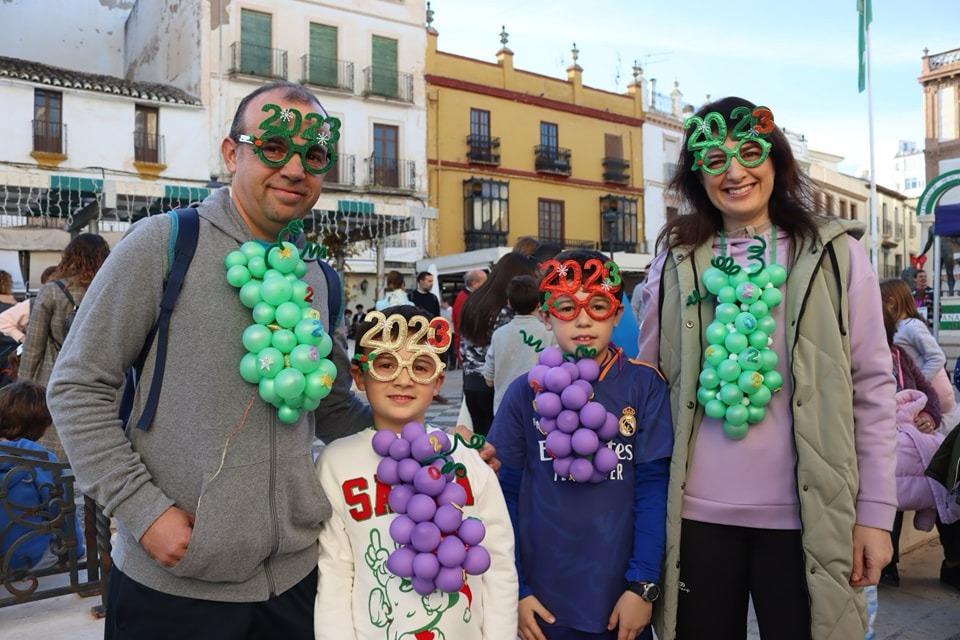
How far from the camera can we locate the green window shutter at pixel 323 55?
75.5 feet

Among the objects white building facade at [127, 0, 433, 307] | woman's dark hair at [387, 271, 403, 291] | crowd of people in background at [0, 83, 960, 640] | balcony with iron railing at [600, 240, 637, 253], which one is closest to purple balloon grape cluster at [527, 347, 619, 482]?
crowd of people in background at [0, 83, 960, 640]

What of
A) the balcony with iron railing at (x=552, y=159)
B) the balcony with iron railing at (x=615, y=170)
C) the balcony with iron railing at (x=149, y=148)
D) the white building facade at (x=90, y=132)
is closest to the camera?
the white building facade at (x=90, y=132)

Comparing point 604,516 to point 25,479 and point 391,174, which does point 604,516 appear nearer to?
point 25,479

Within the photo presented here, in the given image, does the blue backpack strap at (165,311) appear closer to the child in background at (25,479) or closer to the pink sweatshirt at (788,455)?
the pink sweatshirt at (788,455)

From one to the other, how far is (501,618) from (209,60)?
73.2 ft

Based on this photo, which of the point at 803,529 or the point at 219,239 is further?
the point at 803,529

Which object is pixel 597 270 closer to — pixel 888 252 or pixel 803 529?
pixel 803 529

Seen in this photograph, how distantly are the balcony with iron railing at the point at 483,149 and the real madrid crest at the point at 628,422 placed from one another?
78.0 feet

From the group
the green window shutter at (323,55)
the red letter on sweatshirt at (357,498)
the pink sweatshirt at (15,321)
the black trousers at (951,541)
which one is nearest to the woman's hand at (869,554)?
the red letter on sweatshirt at (357,498)

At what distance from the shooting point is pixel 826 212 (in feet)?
7.72

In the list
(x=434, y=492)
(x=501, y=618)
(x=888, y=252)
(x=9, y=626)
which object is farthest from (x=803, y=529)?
(x=888, y=252)

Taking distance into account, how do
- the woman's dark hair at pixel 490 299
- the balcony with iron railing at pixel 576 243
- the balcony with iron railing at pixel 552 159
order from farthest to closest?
the balcony with iron railing at pixel 576 243
the balcony with iron railing at pixel 552 159
the woman's dark hair at pixel 490 299

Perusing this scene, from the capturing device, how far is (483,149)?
25562 mm

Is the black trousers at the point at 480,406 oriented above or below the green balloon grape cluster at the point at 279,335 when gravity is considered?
below
